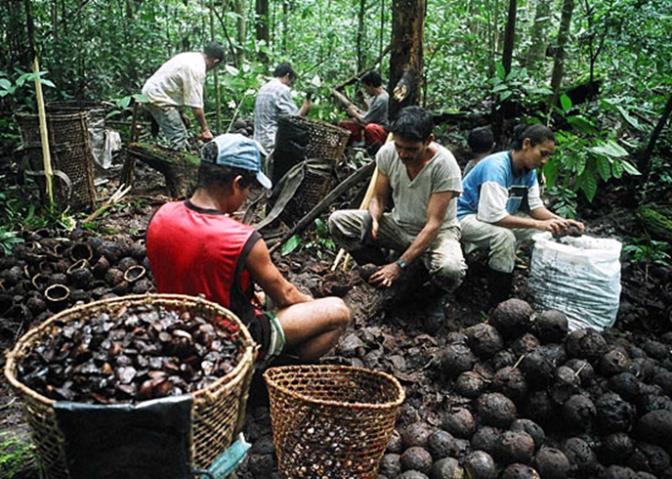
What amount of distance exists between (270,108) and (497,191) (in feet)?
13.7

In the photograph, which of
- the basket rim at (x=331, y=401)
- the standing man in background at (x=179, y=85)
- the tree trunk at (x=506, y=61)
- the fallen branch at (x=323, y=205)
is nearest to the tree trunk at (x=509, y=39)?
the tree trunk at (x=506, y=61)

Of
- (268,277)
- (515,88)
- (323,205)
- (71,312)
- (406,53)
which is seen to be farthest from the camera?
(515,88)

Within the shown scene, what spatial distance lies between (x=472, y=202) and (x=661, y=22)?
291 cm

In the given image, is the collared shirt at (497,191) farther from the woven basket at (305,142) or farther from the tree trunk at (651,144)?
the tree trunk at (651,144)

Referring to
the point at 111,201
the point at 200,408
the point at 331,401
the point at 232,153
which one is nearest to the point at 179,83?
the point at 111,201

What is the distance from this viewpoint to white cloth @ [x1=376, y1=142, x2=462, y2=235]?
4289mm

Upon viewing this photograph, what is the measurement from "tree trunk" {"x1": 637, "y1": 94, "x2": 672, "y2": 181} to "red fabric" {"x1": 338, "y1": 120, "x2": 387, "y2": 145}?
3.21 metres

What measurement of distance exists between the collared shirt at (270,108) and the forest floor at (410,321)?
210cm

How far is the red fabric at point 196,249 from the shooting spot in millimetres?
2678

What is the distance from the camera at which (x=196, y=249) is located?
2684 mm

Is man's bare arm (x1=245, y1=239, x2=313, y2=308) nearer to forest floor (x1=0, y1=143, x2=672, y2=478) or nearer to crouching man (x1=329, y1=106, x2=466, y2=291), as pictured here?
forest floor (x1=0, y1=143, x2=672, y2=478)

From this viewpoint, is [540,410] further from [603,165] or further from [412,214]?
[603,165]

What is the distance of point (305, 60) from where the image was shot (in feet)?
40.1

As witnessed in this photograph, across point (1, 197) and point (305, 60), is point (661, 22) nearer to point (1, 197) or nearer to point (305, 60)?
point (1, 197)
